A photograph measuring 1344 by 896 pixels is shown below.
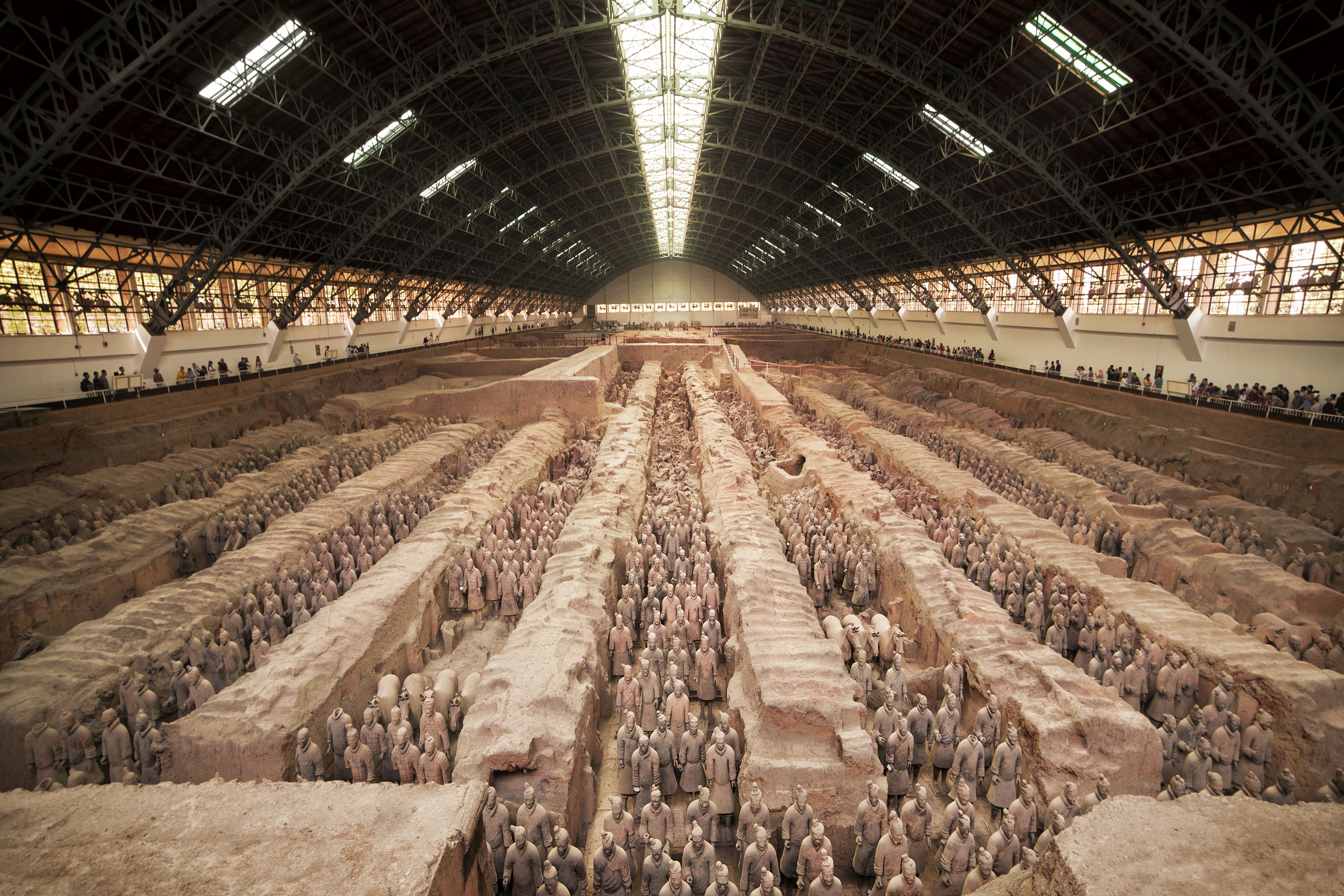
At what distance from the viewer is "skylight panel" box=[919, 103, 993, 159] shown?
1653 cm

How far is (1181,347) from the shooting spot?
1645 centimetres

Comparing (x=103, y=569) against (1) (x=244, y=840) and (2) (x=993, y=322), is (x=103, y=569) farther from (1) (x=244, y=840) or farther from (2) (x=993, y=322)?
(2) (x=993, y=322)

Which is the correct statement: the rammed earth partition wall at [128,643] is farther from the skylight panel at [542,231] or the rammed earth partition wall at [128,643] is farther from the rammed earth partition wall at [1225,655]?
the skylight panel at [542,231]

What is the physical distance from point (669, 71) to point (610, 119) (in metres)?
4.97

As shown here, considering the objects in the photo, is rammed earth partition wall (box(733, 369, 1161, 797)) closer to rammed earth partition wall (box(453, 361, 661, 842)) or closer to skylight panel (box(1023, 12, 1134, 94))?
rammed earth partition wall (box(453, 361, 661, 842))

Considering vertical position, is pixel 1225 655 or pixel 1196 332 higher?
pixel 1196 332

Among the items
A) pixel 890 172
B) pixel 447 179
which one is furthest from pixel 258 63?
pixel 890 172

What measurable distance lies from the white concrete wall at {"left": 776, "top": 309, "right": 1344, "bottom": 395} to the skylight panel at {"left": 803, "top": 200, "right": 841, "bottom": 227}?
6940 millimetres

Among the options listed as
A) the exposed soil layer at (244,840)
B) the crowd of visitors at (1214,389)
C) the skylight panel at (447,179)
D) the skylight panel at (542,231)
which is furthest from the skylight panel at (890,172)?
the exposed soil layer at (244,840)

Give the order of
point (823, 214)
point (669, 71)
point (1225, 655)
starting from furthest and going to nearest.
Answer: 1. point (823, 214)
2. point (669, 71)
3. point (1225, 655)

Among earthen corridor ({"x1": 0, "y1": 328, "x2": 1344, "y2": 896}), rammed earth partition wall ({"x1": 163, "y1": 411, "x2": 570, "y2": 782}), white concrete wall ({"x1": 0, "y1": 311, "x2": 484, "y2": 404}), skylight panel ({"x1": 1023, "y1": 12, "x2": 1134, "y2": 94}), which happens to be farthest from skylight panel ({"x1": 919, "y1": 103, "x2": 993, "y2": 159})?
white concrete wall ({"x1": 0, "y1": 311, "x2": 484, "y2": 404})

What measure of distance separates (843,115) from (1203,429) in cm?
1256

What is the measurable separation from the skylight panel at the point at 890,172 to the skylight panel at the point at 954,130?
6.58 feet

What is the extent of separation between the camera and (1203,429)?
13.1m
